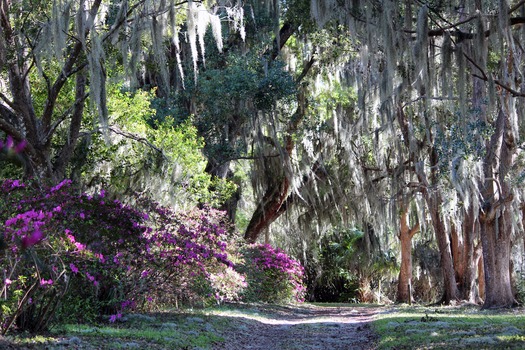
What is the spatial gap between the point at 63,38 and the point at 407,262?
514 inches

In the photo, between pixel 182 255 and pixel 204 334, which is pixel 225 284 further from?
pixel 204 334

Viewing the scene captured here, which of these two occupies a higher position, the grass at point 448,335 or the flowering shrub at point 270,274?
the flowering shrub at point 270,274

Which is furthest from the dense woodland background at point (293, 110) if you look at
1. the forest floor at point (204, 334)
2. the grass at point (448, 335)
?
the grass at point (448, 335)

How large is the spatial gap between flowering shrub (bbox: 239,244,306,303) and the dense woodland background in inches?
59.3

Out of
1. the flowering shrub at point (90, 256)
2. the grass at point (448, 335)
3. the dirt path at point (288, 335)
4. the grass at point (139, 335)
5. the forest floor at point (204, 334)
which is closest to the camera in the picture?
the grass at point (139, 335)

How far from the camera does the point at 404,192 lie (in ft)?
54.5

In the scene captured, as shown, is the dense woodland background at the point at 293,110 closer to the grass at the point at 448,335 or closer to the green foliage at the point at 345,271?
the grass at the point at 448,335

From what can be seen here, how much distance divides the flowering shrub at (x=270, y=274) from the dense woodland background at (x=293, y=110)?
1506mm

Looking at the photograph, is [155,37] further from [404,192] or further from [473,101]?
[404,192]

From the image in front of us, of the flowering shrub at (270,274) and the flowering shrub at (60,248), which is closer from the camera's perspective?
the flowering shrub at (60,248)

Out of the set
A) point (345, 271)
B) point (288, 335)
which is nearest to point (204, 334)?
point (288, 335)

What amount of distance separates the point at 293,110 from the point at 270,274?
4.33m

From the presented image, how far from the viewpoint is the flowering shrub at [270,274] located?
16.1 metres

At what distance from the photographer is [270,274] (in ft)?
56.5
